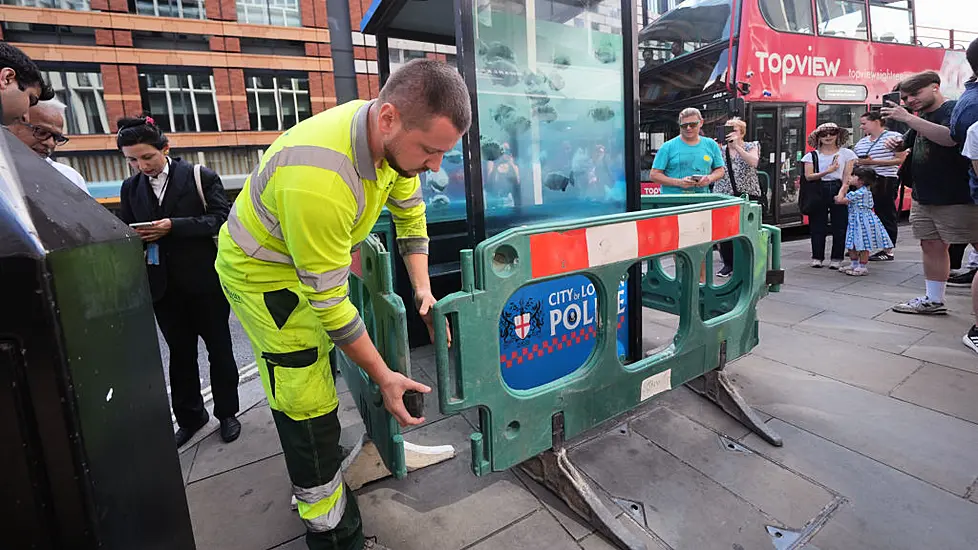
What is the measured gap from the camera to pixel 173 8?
57.3 ft

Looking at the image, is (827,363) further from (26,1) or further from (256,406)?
(26,1)

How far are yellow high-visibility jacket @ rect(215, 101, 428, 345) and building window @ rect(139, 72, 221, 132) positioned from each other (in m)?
19.0

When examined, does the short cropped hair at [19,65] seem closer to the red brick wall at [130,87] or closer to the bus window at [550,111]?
the bus window at [550,111]

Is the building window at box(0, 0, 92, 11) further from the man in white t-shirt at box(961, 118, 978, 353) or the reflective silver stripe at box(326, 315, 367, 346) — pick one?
the man in white t-shirt at box(961, 118, 978, 353)

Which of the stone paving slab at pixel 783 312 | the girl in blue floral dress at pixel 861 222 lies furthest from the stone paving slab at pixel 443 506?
the girl in blue floral dress at pixel 861 222

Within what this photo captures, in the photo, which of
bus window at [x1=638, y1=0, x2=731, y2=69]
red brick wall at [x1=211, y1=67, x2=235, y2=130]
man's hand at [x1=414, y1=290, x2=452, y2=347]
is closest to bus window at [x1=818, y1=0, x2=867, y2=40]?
bus window at [x1=638, y1=0, x2=731, y2=69]

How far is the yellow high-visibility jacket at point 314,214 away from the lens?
138 cm

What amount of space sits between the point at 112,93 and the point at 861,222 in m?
20.8

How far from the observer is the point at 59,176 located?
948mm

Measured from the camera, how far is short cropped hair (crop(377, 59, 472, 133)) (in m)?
1.41

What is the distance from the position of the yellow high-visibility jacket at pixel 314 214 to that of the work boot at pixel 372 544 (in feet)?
3.38

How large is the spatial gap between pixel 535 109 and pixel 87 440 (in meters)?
2.75

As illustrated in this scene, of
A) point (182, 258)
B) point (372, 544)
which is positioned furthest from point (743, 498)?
point (182, 258)

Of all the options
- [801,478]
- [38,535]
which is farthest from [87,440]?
[801,478]
